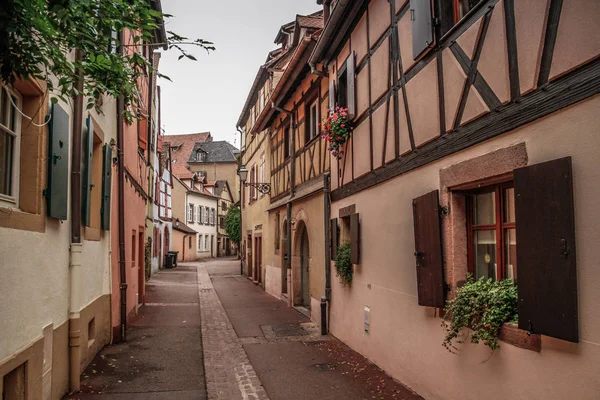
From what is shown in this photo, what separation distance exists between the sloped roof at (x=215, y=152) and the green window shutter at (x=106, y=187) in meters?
49.0

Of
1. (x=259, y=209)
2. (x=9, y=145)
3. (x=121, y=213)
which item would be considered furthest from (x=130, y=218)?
(x=259, y=209)

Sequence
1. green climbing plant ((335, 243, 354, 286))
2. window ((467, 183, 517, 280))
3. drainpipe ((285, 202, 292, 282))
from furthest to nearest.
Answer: drainpipe ((285, 202, 292, 282)), green climbing plant ((335, 243, 354, 286)), window ((467, 183, 517, 280))

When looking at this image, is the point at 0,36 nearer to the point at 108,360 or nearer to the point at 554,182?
the point at 554,182

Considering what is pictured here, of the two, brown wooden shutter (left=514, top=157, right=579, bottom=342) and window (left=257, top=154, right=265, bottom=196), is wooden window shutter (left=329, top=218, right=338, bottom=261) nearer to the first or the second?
brown wooden shutter (left=514, top=157, right=579, bottom=342)

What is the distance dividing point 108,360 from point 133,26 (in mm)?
5565

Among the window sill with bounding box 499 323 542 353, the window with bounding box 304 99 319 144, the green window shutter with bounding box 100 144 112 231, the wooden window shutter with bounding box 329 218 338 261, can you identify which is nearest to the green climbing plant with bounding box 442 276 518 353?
the window sill with bounding box 499 323 542 353

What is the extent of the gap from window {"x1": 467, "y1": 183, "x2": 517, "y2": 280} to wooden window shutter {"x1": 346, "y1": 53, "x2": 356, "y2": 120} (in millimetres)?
3663

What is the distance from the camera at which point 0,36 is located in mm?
3234

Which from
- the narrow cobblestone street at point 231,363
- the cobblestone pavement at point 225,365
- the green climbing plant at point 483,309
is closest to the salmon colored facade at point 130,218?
the narrow cobblestone street at point 231,363

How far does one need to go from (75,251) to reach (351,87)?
15.9 ft

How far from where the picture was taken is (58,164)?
16.9 feet

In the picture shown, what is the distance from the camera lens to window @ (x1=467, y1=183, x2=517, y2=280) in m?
4.57

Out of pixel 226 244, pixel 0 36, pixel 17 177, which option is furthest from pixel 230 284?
pixel 226 244

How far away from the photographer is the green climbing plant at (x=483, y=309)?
13.8ft
